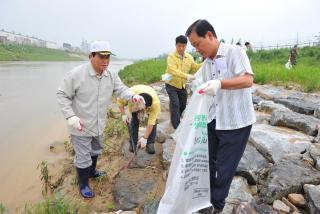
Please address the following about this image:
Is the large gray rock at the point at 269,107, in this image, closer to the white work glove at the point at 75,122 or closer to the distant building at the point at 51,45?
the white work glove at the point at 75,122

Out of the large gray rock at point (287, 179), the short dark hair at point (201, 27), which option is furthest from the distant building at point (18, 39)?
the short dark hair at point (201, 27)

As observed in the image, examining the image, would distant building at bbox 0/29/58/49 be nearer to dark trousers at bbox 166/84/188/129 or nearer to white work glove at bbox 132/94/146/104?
dark trousers at bbox 166/84/188/129

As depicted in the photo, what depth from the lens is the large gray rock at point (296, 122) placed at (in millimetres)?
4508

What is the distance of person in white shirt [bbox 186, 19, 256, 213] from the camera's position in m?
2.31

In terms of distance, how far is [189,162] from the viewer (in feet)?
8.29

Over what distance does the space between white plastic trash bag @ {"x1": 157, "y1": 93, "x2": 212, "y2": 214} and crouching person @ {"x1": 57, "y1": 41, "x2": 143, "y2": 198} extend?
107 cm

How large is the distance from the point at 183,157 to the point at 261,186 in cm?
123

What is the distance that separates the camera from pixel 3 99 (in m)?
11.8

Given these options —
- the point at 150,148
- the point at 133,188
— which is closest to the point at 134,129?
the point at 150,148

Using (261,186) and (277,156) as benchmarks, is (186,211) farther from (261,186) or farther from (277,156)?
(277,156)

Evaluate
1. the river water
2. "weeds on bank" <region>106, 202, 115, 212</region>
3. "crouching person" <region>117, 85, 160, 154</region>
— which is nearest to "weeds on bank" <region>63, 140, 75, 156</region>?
the river water

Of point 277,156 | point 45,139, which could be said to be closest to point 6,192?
point 45,139

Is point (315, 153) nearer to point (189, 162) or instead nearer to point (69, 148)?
point (189, 162)

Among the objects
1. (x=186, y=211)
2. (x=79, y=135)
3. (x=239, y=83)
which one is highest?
(x=239, y=83)
